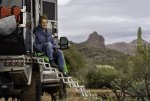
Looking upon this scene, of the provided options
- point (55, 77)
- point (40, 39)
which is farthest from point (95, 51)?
point (40, 39)

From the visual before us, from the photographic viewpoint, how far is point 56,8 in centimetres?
1447

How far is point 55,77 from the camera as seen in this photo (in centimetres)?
1255

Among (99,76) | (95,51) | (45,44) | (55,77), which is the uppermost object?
(45,44)

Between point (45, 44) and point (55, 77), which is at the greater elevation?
point (45, 44)

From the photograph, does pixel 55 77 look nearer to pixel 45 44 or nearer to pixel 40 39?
pixel 45 44

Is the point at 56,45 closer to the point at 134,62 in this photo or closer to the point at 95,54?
the point at 134,62

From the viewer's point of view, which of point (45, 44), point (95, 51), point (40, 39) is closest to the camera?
point (45, 44)

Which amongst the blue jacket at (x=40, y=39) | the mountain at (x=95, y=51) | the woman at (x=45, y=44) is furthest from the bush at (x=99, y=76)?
the mountain at (x=95, y=51)

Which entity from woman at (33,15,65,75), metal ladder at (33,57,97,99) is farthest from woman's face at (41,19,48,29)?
metal ladder at (33,57,97,99)

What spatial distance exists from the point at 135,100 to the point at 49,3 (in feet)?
15.1

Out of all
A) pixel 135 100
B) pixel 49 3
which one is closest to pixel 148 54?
pixel 135 100

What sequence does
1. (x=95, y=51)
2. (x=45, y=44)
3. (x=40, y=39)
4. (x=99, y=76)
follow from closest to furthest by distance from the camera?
(x=45, y=44)
(x=40, y=39)
(x=99, y=76)
(x=95, y=51)

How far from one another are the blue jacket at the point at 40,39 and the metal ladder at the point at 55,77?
16.6 inches

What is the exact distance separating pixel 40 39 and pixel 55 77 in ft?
2.87
